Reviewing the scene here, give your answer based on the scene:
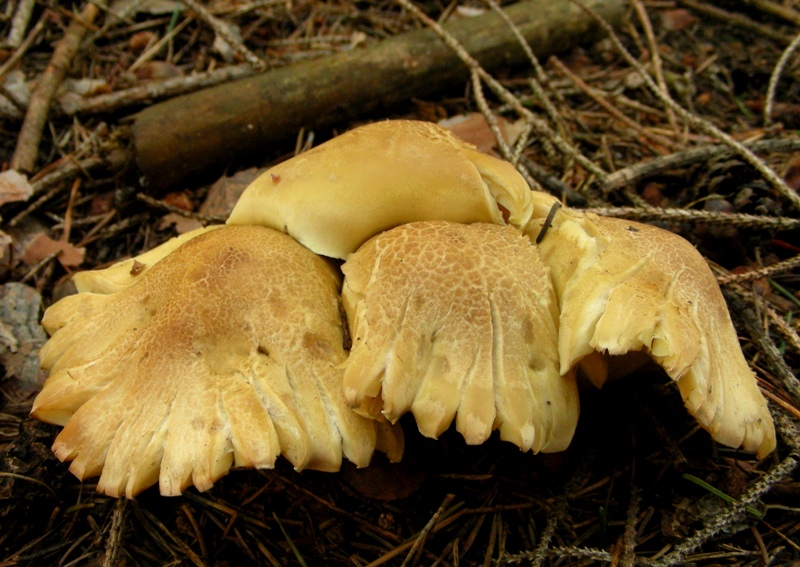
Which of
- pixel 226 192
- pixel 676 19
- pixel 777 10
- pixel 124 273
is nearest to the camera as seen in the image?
pixel 124 273

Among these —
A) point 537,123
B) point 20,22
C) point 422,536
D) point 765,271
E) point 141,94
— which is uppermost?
point 20,22

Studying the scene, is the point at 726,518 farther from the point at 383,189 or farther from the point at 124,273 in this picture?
the point at 124,273

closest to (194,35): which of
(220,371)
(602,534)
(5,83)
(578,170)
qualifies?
(5,83)

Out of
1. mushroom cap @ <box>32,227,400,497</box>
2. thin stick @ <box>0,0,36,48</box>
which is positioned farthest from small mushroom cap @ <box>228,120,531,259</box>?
thin stick @ <box>0,0,36,48</box>

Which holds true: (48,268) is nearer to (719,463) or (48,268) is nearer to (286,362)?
(286,362)

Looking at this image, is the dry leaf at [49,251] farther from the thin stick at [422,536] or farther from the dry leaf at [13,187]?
the thin stick at [422,536]

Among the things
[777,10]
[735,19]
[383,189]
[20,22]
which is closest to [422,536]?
[383,189]
